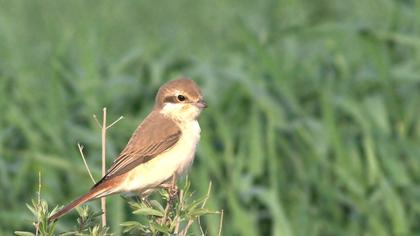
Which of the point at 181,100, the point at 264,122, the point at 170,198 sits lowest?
the point at 170,198

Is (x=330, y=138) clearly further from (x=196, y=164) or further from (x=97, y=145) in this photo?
(x=97, y=145)

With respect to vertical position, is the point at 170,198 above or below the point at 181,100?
below

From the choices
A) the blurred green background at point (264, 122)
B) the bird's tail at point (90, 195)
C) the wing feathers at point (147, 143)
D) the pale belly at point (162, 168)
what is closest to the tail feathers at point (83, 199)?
the bird's tail at point (90, 195)

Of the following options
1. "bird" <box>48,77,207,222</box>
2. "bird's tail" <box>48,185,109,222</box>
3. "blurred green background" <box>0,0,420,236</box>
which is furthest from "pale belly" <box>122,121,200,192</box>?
"blurred green background" <box>0,0,420,236</box>

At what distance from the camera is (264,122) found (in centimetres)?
805

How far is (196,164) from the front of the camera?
→ 785 centimetres

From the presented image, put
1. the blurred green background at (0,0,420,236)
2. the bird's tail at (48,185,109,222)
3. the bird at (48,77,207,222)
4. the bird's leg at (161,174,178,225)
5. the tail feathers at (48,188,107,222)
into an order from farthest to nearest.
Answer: the blurred green background at (0,0,420,236), the bird at (48,77,207,222), the bird's tail at (48,185,109,222), the tail feathers at (48,188,107,222), the bird's leg at (161,174,178,225)

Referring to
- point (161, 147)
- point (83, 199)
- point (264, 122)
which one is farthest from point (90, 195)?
point (264, 122)

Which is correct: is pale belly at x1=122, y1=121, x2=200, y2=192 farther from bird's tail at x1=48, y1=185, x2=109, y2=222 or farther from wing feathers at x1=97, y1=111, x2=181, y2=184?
bird's tail at x1=48, y1=185, x2=109, y2=222

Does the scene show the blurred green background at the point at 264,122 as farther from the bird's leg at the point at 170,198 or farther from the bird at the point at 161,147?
the bird's leg at the point at 170,198

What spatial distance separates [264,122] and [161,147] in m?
3.27

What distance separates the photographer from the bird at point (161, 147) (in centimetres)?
468

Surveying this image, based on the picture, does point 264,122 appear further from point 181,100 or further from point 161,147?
point 161,147

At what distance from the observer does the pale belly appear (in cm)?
471
